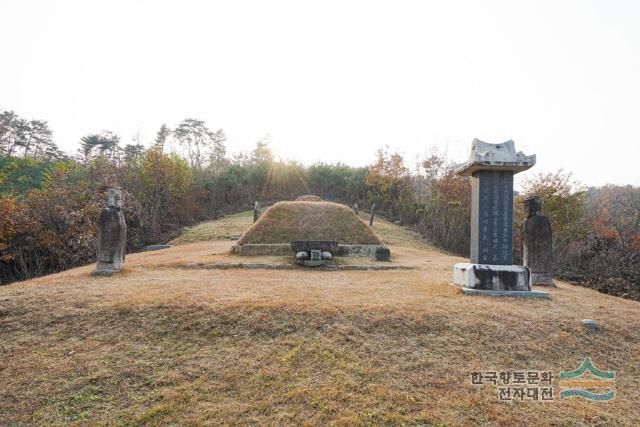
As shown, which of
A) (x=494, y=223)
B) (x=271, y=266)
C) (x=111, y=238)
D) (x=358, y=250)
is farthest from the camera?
(x=358, y=250)

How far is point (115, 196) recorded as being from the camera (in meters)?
7.85

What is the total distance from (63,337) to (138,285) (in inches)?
79.4

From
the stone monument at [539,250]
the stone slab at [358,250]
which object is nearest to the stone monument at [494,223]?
the stone monument at [539,250]

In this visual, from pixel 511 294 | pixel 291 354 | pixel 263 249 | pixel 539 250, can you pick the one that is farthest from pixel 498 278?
pixel 263 249

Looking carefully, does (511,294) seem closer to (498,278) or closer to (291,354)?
(498,278)

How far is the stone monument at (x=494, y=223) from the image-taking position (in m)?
5.82

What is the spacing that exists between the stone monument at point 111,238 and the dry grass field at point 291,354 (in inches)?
62.7

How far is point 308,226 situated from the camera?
39.7ft

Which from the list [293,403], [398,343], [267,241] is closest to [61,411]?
[293,403]

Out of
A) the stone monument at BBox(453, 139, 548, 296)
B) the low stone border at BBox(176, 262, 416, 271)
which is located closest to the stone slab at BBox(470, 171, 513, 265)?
the stone monument at BBox(453, 139, 548, 296)

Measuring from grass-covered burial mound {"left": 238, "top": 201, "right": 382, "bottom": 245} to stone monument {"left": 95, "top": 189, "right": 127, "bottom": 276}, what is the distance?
3.99 m

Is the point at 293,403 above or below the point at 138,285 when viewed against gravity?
below

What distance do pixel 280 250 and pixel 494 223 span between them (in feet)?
21.0

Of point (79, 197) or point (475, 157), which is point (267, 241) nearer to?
point (475, 157)
